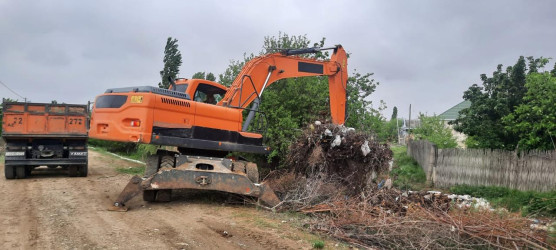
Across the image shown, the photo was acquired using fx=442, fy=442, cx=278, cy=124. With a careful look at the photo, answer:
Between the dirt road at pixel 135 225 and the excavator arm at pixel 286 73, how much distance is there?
8.66ft

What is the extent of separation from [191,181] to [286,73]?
442 centimetres

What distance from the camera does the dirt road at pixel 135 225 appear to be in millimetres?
5887

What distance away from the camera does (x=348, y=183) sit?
9734mm

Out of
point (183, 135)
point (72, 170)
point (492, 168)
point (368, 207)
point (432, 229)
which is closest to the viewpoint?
point (432, 229)

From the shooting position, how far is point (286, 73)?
37.0 ft

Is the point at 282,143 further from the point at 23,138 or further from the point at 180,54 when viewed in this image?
the point at 180,54

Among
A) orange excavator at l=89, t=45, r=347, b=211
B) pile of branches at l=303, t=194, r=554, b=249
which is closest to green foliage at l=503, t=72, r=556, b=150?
pile of branches at l=303, t=194, r=554, b=249

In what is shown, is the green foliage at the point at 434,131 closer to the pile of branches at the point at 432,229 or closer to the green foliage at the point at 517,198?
the green foliage at the point at 517,198

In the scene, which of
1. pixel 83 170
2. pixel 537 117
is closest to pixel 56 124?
pixel 83 170

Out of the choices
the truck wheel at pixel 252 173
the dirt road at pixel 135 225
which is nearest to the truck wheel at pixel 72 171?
the dirt road at pixel 135 225

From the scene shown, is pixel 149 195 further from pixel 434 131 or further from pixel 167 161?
pixel 434 131

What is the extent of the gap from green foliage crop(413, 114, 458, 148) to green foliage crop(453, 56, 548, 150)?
4.47 metres

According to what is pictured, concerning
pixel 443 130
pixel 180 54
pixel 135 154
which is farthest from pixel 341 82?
pixel 180 54

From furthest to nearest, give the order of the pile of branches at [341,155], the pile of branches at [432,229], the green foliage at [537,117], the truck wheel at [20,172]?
the truck wheel at [20,172] < the green foliage at [537,117] < the pile of branches at [341,155] < the pile of branches at [432,229]
